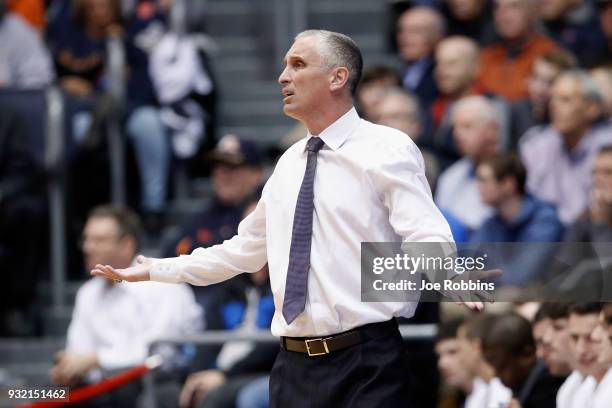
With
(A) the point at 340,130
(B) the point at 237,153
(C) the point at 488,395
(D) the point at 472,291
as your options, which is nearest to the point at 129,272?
(A) the point at 340,130

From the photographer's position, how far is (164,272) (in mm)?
5523

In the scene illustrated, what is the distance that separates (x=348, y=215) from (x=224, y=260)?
60 cm

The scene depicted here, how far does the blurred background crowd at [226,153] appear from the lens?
800 centimetres

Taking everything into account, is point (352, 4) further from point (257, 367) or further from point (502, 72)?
point (257, 367)

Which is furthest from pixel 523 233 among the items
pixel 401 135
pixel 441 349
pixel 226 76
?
pixel 226 76

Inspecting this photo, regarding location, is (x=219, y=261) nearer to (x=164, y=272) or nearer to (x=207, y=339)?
(x=164, y=272)

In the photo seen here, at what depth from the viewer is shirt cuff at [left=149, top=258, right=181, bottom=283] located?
5.51 meters

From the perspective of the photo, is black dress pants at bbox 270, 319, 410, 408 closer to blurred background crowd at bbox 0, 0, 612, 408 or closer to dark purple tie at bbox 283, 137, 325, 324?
dark purple tie at bbox 283, 137, 325, 324

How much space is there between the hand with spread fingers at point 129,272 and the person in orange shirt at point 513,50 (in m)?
5.17

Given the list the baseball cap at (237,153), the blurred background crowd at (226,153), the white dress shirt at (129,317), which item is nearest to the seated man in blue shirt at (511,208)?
the blurred background crowd at (226,153)

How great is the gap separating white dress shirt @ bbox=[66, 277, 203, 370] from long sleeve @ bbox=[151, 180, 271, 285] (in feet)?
8.60

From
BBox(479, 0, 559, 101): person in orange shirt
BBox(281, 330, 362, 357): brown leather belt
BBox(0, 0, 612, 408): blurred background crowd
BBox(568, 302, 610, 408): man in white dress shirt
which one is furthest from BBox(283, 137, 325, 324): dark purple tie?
BBox(479, 0, 559, 101): person in orange shirt

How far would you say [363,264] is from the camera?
522 centimetres

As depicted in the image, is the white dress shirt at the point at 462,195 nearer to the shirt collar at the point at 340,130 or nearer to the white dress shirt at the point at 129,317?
the white dress shirt at the point at 129,317
